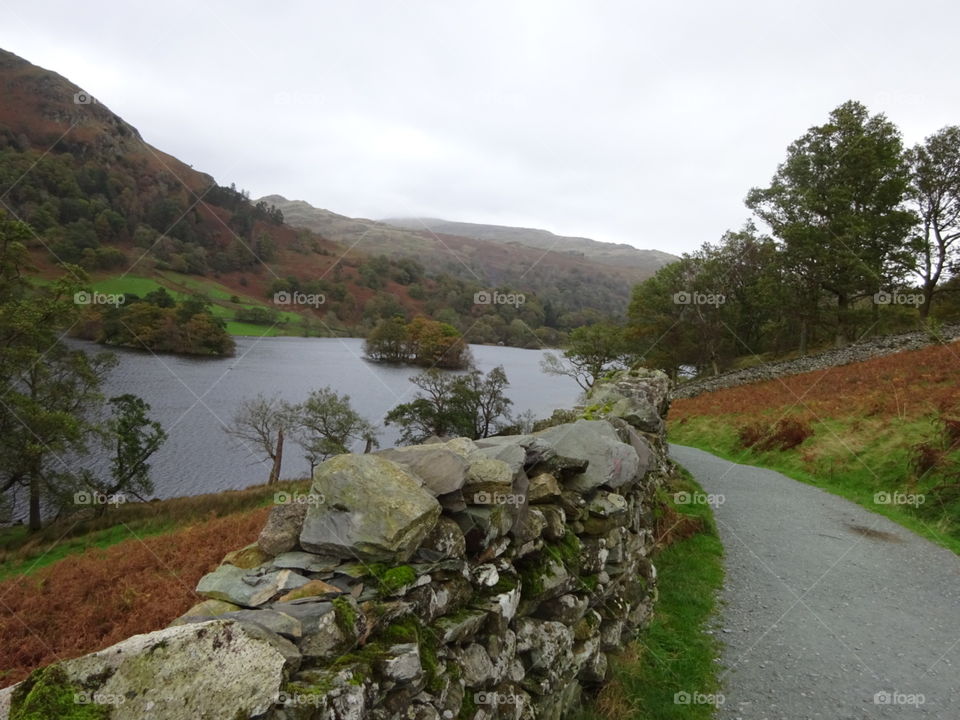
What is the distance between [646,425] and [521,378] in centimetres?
4912

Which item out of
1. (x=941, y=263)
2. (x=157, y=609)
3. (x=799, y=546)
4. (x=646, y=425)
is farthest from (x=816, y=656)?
(x=941, y=263)

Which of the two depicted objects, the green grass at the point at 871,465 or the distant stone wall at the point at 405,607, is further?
the green grass at the point at 871,465

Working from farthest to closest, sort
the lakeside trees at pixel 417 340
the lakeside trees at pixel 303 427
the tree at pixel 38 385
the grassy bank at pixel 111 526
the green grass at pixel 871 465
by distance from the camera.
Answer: the lakeside trees at pixel 417 340 < the lakeside trees at pixel 303 427 < the tree at pixel 38 385 < the grassy bank at pixel 111 526 < the green grass at pixel 871 465

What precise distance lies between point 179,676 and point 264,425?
Answer: 1450 inches

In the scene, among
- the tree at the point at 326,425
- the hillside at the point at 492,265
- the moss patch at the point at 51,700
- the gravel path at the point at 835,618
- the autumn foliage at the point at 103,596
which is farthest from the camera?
the hillside at the point at 492,265

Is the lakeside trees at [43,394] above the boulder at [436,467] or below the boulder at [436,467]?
below

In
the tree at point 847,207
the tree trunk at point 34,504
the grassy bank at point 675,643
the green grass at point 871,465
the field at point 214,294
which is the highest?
the tree at point 847,207

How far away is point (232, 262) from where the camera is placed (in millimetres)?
53688

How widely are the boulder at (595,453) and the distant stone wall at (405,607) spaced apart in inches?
2.3

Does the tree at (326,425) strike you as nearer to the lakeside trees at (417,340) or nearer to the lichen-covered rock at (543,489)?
the lakeside trees at (417,340)

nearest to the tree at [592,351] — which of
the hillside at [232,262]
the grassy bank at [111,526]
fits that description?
the hillside at [232,262]

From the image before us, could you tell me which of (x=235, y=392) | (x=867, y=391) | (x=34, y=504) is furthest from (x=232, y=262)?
(x=867, y=391)

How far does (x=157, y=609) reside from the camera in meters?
10.7

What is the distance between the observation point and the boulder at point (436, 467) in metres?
4.26
